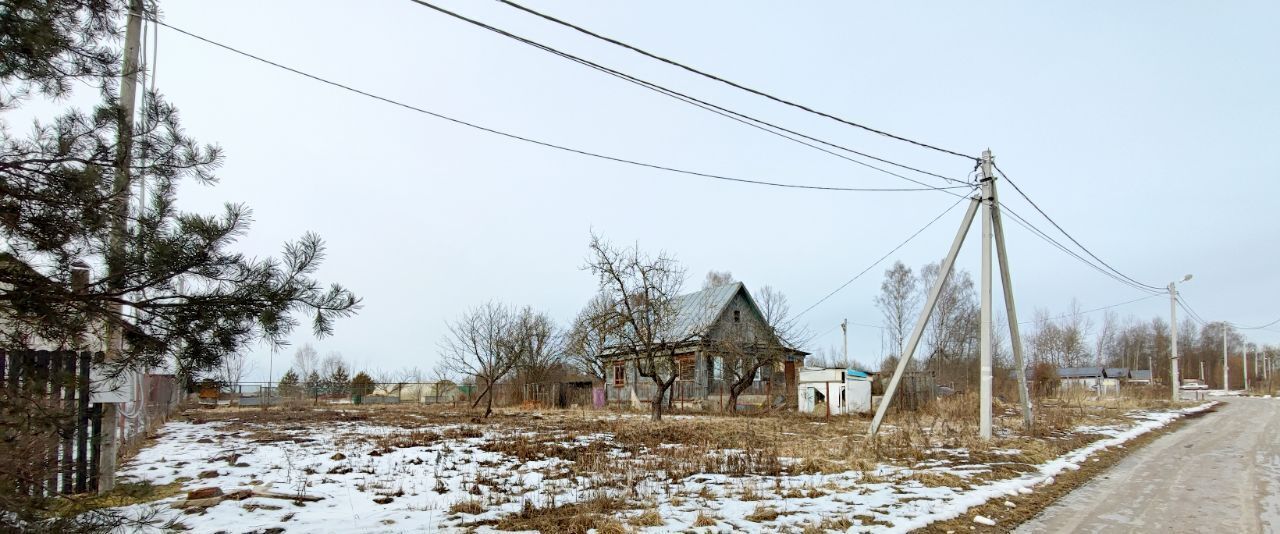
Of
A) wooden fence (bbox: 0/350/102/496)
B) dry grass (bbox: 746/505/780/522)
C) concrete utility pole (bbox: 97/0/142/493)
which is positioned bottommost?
dry grass (bbox: 746/505/780/522)

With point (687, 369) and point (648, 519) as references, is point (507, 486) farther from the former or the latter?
point (687, 369)

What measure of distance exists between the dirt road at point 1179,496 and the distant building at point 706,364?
16.0 metres

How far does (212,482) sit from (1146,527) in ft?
34.2

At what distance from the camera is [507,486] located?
27.8ft

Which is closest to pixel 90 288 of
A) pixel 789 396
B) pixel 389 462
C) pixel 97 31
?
pixel 97 31

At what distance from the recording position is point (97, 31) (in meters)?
4.09

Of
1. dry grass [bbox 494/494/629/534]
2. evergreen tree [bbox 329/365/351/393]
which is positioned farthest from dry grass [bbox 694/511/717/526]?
evergreen tree [bbox 329/365/351/393]

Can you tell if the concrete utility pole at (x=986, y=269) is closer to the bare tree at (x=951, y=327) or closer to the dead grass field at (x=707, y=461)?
the dead grass field at (x=707, y=461)

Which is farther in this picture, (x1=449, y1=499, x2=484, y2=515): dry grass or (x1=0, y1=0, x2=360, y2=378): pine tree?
(x1=449, y1=499, x2=484, y2=515): dry grass

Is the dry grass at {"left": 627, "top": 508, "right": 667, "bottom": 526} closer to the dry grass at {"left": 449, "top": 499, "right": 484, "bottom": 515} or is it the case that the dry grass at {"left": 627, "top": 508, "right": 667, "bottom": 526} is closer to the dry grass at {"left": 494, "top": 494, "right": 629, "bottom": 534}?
the dry grass at {"left": 494, "top": 494, "right": 629, "bottom": 534}

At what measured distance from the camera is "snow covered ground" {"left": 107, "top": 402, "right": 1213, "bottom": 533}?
6.51m

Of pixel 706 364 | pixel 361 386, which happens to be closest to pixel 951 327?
pixel 706 364

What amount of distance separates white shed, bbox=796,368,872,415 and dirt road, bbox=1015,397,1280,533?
34.5 ft

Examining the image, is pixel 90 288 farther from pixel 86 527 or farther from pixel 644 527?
pixel 644 527
